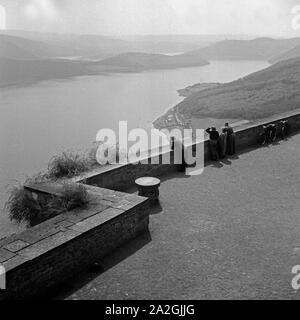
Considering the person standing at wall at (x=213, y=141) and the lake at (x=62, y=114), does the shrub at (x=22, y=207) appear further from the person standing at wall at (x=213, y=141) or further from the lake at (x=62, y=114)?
the lake at (x=62, y=114)

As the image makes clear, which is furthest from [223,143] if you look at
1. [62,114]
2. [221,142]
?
[62,114]

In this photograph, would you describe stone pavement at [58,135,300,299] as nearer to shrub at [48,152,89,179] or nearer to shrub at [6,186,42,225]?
shrub at [48,152,89,179]

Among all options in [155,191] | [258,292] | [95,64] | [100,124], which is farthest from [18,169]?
[95,64]

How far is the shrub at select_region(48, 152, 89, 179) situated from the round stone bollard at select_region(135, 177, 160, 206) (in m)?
1.46

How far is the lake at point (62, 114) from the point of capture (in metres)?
56.7

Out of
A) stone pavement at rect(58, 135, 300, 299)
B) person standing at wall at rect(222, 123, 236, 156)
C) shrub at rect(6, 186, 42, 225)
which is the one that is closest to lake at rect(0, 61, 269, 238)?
person standing at wall at rect(222, 123, 236, 156)

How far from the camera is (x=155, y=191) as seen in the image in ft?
29.9

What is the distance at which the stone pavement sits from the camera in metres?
6.06

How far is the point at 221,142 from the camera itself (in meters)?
12.4

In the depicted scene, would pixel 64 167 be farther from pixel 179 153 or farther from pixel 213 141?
pixel 213 141

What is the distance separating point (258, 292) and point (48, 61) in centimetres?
17087

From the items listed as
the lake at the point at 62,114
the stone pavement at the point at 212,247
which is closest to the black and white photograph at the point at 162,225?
the stone pavement at the point at 212,247

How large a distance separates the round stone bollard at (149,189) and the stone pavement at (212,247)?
0.26 metres
